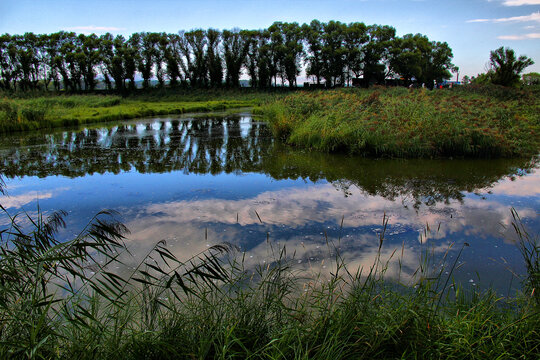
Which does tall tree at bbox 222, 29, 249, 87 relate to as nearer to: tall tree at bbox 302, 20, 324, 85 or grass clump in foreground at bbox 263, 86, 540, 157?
tall tree at bbox 302, 20, 324, 85

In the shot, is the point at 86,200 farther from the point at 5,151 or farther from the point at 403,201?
the point at 5,151

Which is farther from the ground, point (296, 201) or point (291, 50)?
point (291, 50)

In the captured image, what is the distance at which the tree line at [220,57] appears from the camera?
44688 mm

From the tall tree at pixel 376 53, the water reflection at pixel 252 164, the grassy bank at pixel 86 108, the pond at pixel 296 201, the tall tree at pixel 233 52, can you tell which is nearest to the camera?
the pond at pixel 296 201

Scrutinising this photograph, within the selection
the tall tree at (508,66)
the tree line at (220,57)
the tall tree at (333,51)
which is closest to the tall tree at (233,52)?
the tree line at (220,57)

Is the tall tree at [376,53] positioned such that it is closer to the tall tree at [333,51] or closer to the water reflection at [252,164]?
the tall tree at [333,51]

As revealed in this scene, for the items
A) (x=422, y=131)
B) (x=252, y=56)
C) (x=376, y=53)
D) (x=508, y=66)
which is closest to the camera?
(x=422, y=131)

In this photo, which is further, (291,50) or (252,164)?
(291,50)

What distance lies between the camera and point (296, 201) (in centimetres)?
596

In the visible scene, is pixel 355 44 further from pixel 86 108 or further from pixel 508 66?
pixel 86 108

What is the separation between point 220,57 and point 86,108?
2840 centimetres

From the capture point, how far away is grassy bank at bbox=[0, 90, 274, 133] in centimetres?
1595

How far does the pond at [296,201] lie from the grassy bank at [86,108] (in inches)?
245

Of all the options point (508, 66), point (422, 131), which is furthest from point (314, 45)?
point (422, 131)
